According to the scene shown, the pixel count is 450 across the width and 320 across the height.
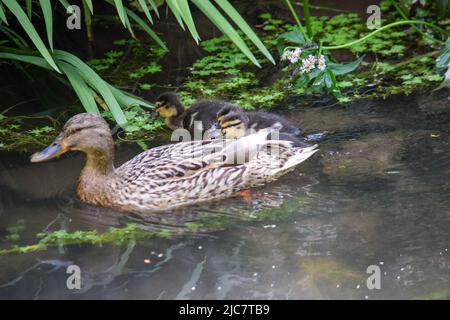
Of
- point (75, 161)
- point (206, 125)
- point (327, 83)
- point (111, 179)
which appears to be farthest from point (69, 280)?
point (327, 83)

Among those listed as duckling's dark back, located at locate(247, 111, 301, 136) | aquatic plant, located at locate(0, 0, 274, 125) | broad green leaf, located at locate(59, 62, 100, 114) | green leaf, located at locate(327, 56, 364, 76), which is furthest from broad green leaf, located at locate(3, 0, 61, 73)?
green leaf, located at locate(327, 56, 364, 76)

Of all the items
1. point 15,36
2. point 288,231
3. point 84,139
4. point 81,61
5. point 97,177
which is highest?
point 15,36

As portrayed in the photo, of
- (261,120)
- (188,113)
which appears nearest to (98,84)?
(188,113)

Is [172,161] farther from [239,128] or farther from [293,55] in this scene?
[293,55]

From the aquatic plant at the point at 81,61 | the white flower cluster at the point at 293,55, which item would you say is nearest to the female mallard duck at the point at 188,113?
the aquatic plant at the point at 81,61

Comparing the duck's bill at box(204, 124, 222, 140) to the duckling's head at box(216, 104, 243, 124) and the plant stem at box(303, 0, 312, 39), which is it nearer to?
the duckling's head at box(216, 104, 243, 124)

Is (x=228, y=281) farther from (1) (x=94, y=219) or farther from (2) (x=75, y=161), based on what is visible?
(2) (x=75, y=161)

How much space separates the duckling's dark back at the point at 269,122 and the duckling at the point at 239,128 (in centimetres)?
3

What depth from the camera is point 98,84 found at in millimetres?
6082

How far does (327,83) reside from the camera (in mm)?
6410

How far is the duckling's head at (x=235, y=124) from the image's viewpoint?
5871 mm

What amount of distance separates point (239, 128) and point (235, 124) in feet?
0.12

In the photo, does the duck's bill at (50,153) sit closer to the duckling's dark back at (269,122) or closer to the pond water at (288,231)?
the pond water at (288,231)
